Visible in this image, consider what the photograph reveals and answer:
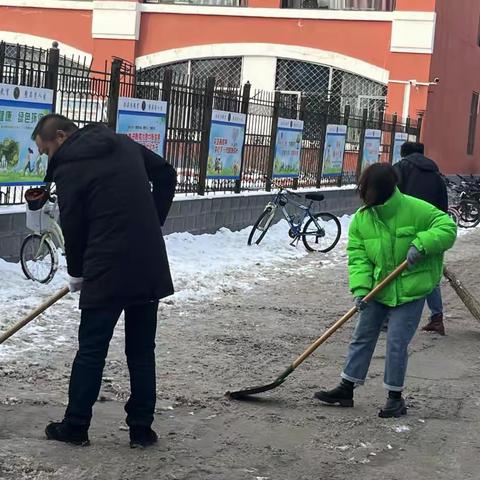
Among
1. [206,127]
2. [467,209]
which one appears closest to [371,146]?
[467,209]

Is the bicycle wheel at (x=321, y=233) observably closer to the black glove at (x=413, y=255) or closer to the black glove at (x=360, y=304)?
the black glove at (x=360, y=304)

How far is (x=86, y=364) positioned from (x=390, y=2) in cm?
2392

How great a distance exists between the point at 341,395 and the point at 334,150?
1458 centimetres

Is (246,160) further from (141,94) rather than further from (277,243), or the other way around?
(141,94)

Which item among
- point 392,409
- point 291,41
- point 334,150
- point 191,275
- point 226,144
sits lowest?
point 191,275

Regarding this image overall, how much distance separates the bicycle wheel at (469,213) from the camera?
21.4 metres

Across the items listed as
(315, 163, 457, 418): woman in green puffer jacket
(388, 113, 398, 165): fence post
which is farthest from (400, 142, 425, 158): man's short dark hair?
(388, 113, 398, 165): fence post

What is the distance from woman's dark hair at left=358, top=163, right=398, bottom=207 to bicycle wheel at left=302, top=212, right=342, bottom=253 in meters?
8.84

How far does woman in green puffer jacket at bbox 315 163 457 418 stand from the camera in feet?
20.7

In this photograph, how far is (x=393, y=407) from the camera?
6.40 m

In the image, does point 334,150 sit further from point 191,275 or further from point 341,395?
point 341,395

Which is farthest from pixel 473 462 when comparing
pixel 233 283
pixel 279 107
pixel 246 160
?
pixel 279 107

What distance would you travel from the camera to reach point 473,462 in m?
5.62

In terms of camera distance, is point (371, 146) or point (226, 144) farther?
point (371, 146)
